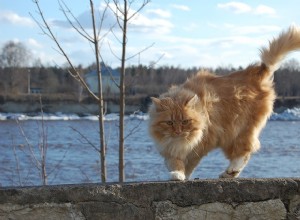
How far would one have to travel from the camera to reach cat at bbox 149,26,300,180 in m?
4.10

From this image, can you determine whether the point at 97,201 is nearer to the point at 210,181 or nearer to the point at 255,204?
the point at 210,181

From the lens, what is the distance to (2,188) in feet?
10.7

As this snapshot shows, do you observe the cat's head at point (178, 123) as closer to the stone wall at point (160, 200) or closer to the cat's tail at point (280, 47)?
the stone wall at point (160, 200)

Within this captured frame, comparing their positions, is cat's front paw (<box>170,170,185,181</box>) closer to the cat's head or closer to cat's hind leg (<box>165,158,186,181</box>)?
cat's hind leg (<box>165,158,186,181</box>)

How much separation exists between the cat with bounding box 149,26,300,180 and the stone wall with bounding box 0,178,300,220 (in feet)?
1.64

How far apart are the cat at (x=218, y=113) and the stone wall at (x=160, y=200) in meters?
0.50

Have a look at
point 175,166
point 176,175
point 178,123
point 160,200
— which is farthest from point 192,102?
point 160,200

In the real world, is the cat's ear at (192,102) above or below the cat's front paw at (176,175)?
above

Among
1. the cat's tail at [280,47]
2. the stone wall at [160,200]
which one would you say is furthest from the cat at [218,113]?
the stone wall at [160,200]

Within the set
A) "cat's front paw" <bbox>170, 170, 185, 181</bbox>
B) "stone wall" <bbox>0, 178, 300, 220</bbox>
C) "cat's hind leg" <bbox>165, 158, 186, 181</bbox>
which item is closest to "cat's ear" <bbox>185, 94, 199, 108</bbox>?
"cat's hind leg" <bbox>165, 158, 186, 181</bbox>

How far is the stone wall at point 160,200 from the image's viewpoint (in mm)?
3260

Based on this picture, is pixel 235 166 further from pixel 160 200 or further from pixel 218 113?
pixel 160 200

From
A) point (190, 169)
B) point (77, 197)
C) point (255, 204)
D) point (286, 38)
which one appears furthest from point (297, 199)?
point (286, 38)

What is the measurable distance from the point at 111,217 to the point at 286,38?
2.42 meters
